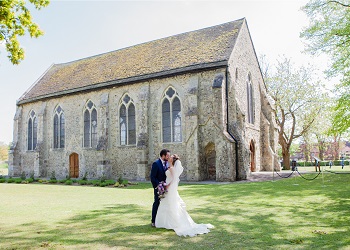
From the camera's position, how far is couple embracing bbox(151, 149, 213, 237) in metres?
7.38

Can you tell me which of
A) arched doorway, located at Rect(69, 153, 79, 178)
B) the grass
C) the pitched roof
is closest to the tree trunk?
the pitched roof

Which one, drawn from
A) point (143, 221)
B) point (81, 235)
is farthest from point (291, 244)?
point (81, 235)

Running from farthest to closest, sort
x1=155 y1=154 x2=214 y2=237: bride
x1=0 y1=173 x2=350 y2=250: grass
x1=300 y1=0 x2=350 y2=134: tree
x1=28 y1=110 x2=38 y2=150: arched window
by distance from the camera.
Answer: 1. x1=28 y1=110 x2=38 y2=150: arched window
2. x1=300 y1=0 x2=350 y2=134: tree
3. x1=155 y1=154 x2=214 y2=237: bride
4. x1=0 y1=173 x2=350 y2=250: grass

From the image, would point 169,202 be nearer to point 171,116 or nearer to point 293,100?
point 171,116

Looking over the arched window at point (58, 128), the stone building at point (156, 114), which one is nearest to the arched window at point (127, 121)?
the stone building at point (156, 114)

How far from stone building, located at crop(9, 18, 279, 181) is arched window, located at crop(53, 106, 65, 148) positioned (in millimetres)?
96

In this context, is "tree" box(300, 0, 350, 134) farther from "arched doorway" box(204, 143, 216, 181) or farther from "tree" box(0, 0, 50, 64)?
"tree" box(0, 0, 50, 64)

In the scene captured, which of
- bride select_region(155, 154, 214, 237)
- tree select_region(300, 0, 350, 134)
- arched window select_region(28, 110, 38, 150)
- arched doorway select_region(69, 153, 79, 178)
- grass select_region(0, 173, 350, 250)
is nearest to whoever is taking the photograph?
grass select_region(0, 173, 350, 250)

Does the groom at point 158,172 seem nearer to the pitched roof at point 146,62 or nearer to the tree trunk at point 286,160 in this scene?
the pitched roof at point 146,62

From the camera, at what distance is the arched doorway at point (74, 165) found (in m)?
27.9

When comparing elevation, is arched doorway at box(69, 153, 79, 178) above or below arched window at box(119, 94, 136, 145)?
below

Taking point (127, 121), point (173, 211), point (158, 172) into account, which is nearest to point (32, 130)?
point (127, 121)

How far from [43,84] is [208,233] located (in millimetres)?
31462

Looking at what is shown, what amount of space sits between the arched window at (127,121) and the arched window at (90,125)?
9.91 ft
